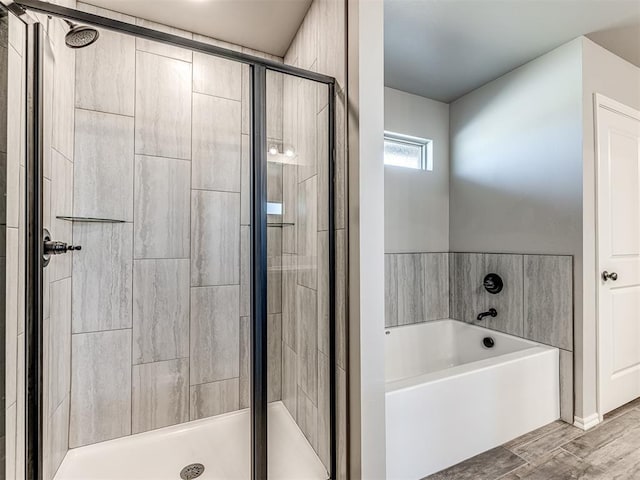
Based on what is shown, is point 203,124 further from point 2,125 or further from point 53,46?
point 2,125

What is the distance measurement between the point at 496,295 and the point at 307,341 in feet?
5.87

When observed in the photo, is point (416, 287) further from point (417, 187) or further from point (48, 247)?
point (48, 247)

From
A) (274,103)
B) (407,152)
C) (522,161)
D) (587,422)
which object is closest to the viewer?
(274,103)

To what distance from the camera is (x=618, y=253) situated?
221cm

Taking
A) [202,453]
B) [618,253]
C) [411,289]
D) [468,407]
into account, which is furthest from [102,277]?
[618,253]

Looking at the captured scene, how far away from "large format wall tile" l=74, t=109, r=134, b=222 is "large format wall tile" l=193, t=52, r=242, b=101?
446 millimetres

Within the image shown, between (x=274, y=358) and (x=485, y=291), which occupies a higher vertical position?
(x=485, y=291)

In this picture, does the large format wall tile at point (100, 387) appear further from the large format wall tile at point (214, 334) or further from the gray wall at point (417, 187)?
the gray wall at point (417, 187)

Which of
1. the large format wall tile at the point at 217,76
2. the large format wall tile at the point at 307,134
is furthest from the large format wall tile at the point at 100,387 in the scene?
the large format wall tile at the point at 217,76

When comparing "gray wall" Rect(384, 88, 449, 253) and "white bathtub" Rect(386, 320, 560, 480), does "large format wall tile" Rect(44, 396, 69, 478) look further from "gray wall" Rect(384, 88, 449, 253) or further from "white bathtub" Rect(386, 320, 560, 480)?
"gray wall" Rect(384, 88, 449, 253)

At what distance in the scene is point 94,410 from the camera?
1648mm

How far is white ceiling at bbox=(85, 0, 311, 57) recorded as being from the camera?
1.69m

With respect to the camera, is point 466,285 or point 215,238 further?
point 466,285

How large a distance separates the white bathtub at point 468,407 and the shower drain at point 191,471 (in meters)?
0.96
